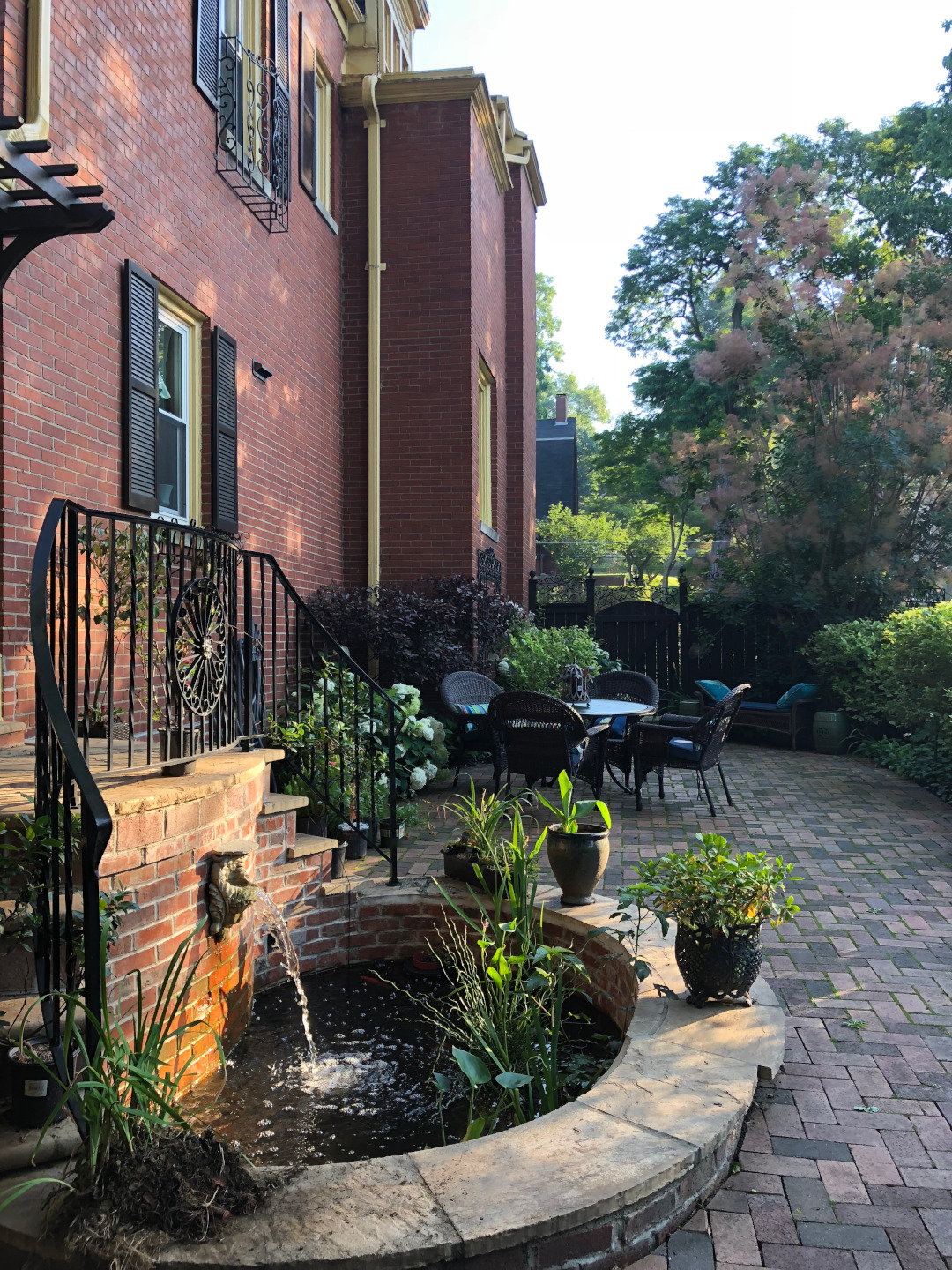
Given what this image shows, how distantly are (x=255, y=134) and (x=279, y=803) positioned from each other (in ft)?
17.2

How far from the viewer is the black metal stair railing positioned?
2.54 meters

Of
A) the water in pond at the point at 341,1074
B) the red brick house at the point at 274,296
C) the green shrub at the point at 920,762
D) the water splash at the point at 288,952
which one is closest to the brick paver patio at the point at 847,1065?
the water in pond at the point at 341,1074

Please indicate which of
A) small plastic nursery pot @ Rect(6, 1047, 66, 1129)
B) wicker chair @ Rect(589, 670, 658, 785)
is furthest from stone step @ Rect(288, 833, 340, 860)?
wicker chair @ Rect(589, 670, 658, 785)

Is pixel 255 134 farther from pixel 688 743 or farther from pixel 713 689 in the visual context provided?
pixel 713 689

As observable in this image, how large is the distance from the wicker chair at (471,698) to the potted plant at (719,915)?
394 centimetres

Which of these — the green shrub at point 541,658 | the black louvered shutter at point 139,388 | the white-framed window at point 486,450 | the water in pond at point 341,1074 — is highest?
the white-framed window at point 486,450

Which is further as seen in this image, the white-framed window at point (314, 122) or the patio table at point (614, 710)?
the white-framed window at point (314, 122)

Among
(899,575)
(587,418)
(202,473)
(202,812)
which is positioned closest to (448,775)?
(202,473)

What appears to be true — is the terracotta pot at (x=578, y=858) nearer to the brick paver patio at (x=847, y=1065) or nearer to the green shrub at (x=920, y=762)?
the brick paver patio at (x=847, y=1065)

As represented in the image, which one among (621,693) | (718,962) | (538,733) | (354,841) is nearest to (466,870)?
(354,841)

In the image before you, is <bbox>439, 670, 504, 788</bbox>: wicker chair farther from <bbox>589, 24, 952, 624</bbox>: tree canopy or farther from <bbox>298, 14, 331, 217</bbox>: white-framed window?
<bbox>589, 24, 952, 624</bbox>: tree canopy

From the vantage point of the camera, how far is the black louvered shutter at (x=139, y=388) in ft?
16.9

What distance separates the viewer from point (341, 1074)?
340 cm

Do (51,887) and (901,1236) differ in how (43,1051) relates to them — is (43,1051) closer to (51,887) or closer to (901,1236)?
(51,887)
